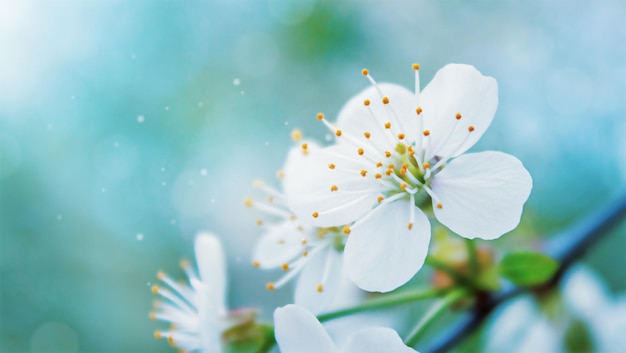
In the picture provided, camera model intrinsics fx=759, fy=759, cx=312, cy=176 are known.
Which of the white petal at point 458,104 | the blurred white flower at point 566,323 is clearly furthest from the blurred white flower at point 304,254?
the blurred white flower at point 566,323

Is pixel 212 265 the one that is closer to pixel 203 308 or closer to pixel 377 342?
pixel 203 308

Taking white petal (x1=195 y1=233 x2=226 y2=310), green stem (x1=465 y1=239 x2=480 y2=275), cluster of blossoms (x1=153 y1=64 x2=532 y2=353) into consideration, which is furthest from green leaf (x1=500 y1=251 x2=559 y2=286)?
Result: white petal (x1=195 y1=233 x2=226 y2=310)

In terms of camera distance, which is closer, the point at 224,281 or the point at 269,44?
the point at 224,281

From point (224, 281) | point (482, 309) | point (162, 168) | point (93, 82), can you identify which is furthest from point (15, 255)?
point (482, 309)

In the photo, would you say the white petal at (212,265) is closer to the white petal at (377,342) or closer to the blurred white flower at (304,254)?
the blurred white flower at (304,254)

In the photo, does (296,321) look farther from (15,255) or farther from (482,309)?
(15,255)
